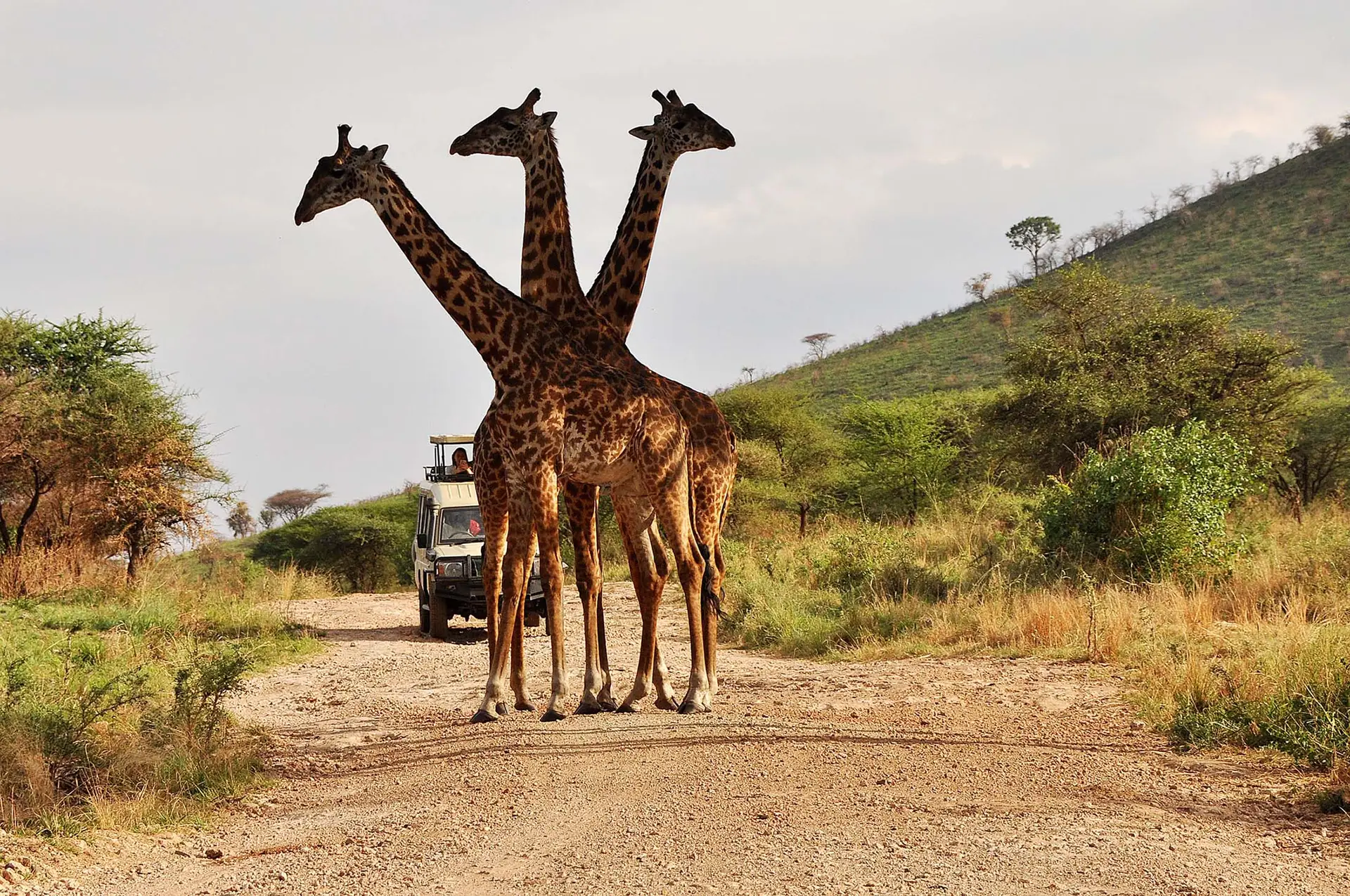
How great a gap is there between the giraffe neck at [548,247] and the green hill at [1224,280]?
38586 mm

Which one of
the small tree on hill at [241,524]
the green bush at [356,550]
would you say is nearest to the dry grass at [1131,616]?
the green bush at [356,550]

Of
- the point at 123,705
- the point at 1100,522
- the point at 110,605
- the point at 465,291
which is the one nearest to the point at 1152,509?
the point at 1100,522

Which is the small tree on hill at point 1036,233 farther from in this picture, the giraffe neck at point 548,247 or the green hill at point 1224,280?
the giraffe neck at point 548,247

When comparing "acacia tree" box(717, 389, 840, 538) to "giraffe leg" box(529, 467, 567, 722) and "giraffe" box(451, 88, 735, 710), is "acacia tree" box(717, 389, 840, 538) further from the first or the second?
"giraffe leg" box(529, 467, 567, 722)

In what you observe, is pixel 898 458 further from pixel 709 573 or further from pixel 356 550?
pixel 709 573

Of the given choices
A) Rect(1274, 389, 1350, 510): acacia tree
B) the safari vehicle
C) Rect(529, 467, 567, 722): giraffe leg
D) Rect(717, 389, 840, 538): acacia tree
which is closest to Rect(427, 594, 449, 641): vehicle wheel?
the safari vehicle

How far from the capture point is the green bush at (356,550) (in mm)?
32812

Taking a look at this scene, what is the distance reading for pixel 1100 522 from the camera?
14828mm

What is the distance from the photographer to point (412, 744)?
862 centimetres

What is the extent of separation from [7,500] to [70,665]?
38.0ft

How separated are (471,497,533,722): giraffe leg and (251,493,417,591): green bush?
78.7ft

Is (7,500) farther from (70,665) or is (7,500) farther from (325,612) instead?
(70,665)

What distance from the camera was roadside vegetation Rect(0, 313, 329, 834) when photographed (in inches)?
290

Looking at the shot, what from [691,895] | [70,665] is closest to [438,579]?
[70,665]
